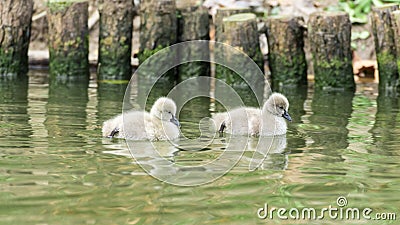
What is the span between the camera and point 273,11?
15.0 metres

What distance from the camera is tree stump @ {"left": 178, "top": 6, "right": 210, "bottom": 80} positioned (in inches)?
498

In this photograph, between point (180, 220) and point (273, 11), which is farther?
point (273, 11)

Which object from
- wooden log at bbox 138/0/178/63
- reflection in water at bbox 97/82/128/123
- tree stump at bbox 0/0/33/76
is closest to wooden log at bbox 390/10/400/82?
wooden log at bbox 138/0/178/63

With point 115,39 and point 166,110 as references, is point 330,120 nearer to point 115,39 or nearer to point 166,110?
point 166,110

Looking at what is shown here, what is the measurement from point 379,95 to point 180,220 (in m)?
7.51

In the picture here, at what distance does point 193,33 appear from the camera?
12.7m

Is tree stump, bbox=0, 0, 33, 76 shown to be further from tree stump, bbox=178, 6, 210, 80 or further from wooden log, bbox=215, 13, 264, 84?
wooden log, bbox=215, 13, 264, 84

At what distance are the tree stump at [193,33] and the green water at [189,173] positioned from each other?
377cm

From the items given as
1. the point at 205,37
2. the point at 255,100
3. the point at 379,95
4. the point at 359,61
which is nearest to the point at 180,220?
the point at 255,100

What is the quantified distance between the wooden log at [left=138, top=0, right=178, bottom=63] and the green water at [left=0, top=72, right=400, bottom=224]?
11.7 feet

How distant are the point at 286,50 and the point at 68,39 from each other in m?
3.31

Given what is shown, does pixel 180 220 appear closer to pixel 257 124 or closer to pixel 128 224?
pixel 128 224

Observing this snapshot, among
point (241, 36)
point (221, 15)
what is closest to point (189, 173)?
point (241, 36)

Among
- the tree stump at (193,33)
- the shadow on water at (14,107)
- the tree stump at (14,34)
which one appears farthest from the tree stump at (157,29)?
the shadow on water at (14,107)
